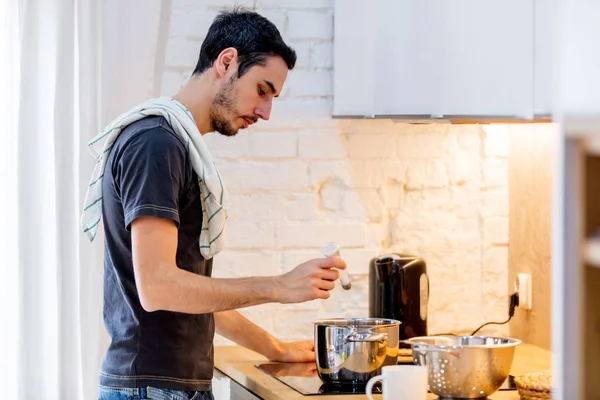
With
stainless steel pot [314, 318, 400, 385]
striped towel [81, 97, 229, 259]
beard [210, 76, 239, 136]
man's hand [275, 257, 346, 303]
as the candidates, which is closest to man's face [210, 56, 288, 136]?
beard [210, 76, 239, 136]

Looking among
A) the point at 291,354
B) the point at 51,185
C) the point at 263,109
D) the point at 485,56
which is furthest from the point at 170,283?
the point at 485,56

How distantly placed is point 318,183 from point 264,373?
2.15ft

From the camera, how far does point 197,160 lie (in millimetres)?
1919

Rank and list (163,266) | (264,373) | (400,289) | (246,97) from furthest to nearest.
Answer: (400,289), (264,373), (246,97), (163,266)

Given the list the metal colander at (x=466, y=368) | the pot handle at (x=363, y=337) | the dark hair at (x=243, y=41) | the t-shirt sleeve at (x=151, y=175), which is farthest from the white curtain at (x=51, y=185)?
the metal colander at (x=466, y=368)

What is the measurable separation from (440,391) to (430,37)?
0.94 meters

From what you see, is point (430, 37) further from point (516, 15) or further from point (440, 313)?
point (440, 313)

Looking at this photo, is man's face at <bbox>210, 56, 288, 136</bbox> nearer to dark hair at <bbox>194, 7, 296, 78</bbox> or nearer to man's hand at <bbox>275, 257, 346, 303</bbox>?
dark hair at <bbox>194, 7, 296, 78</bbox>

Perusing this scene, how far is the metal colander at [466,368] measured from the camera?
1.87 meters

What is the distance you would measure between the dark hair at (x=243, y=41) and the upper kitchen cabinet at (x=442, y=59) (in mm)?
439

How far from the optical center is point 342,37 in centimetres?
265

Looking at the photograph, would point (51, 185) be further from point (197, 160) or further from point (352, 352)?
point (352, 352)

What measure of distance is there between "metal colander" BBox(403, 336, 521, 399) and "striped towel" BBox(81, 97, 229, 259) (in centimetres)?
48

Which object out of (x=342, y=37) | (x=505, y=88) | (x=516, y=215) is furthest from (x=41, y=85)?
(x=516, y=215)
